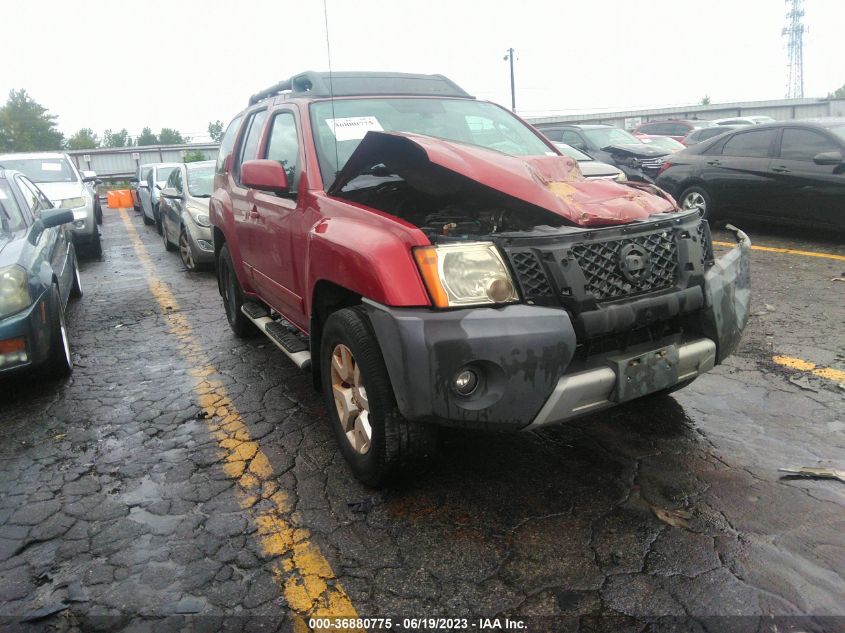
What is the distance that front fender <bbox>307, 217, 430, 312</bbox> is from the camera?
2.42 m

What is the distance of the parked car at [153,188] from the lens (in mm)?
14094

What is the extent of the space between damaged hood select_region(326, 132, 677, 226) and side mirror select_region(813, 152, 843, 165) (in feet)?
17.9

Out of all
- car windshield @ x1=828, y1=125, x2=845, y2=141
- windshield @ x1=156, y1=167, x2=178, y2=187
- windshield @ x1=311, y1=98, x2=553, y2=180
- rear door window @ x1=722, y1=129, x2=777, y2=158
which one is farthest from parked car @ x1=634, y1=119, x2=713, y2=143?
windshield @ x1=311, y1=98, x2=553, y2=180

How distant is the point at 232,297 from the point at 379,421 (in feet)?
10.7

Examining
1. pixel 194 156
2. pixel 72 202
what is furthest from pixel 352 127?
pixel 194 156

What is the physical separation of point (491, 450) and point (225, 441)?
4.96 ft

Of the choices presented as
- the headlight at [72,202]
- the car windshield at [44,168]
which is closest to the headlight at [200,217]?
the headlight at [72,202]

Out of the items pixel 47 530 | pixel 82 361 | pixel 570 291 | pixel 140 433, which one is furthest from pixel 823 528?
pixel 82 361

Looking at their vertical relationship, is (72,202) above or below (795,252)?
above

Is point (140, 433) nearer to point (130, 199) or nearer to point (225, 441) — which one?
point (225, 441)

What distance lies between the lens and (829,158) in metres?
Answer: 7.23

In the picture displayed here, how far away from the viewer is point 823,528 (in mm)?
2477

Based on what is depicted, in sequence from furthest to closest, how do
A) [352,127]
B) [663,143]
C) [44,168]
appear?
[663,143], [44,168], [352,127]

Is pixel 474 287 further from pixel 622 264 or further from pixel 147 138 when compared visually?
pixel 147 138
